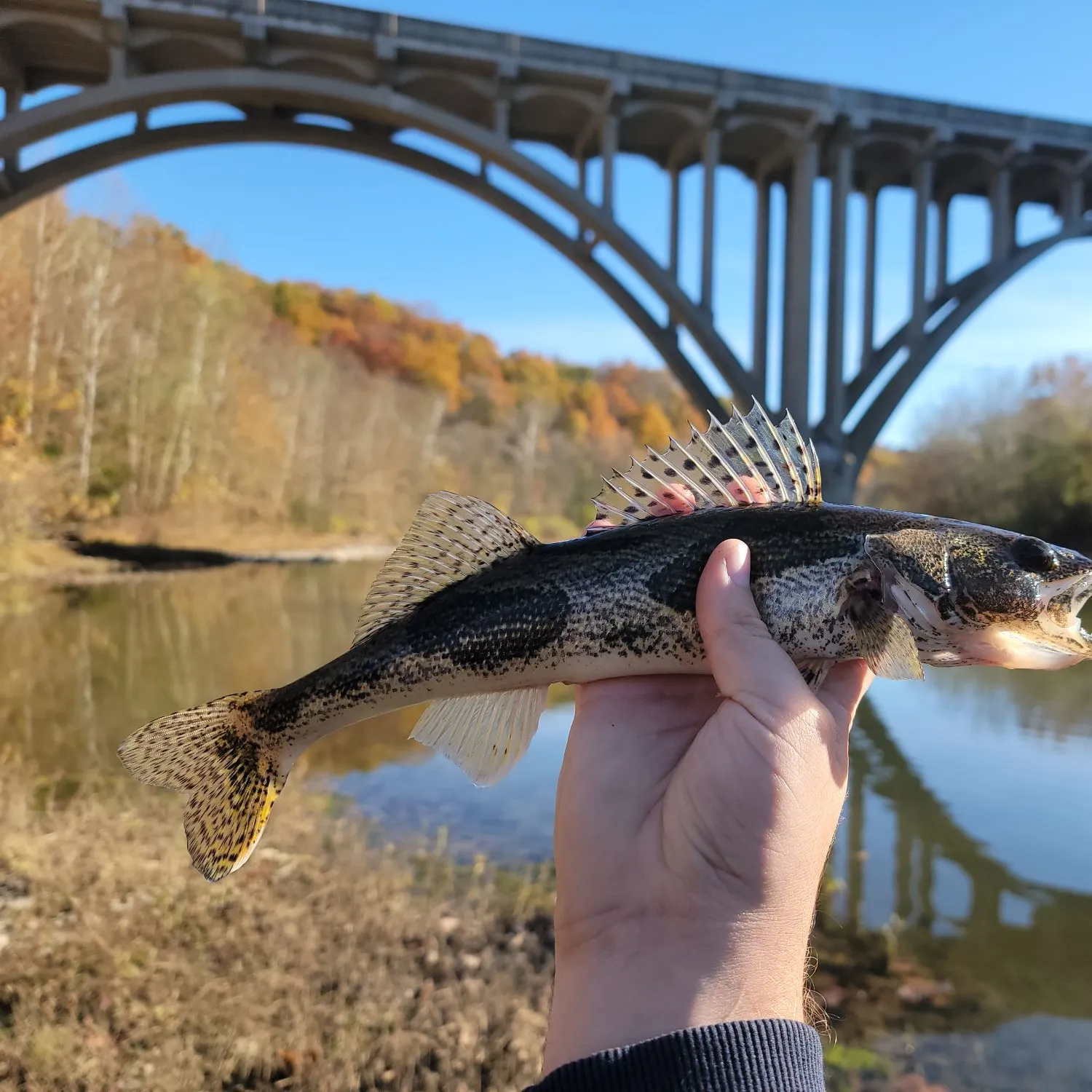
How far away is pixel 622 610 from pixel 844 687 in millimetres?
688

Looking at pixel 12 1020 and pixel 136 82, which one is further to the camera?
pixel 136 82

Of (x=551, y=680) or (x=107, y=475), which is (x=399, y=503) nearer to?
(x=107, y=475)

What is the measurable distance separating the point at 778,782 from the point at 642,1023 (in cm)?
60

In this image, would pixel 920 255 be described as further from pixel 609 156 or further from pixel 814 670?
pixel 814 670

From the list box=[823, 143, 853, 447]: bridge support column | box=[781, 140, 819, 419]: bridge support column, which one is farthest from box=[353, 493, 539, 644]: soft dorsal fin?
box=[823, 143, 853, 447]: bridge support column

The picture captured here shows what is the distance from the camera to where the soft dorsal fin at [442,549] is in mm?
2393

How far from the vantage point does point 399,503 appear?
46.8 metres

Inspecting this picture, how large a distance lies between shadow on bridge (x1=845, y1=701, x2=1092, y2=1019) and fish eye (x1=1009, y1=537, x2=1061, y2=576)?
3.87m

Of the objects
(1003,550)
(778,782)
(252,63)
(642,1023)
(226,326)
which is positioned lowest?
(642,1023)

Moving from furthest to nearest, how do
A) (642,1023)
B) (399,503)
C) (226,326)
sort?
(399,503)
(226,326)
(642,1023)

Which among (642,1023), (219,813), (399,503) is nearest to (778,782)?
(642,1023)

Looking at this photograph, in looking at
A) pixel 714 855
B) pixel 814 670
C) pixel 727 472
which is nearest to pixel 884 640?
pixel 814 670

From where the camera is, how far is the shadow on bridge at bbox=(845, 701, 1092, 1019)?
4887mm

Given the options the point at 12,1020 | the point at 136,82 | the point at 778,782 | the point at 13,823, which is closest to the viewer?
the point at 778,782
